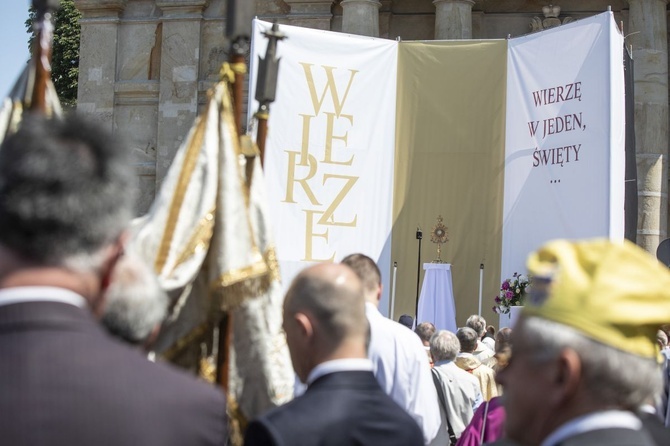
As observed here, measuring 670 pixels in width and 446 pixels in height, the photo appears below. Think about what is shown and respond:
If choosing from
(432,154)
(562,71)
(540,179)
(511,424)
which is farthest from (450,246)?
(511,424)

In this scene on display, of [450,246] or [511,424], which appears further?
[450,246]

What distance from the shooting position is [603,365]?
6.66 ft

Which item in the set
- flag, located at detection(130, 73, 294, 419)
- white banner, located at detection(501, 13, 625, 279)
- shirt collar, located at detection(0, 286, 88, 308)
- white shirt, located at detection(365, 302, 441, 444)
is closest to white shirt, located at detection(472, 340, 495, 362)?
white banner, located at detection(501, 13, 625, 279)

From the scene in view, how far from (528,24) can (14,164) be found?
1855 centimetres

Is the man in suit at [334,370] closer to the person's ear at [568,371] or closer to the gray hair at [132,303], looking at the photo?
the gray hair at [132,303]

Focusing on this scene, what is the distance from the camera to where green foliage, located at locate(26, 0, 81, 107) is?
36.4 meters

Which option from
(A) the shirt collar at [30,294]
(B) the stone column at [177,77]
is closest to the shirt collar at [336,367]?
(A) the shirt collar at [30,294]

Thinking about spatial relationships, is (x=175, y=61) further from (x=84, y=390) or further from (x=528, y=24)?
(x=84, y=390)

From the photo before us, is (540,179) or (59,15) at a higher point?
(59,15)

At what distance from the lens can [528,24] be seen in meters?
19.6

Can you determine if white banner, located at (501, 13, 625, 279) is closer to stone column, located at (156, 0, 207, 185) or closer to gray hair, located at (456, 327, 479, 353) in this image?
gray hair, located at (456, 327, 479, 353)

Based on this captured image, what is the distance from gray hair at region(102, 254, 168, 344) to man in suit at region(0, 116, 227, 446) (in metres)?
0.34

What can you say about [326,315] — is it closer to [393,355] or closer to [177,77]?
[393,355]

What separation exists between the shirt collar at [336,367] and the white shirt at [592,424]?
41.9 inches
